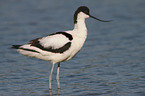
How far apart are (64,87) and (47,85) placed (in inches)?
19.2

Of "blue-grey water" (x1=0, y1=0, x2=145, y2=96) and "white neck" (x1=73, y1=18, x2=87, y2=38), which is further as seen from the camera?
"blue-grey water" (x1=0, y1=0, x2=145, y2=96)

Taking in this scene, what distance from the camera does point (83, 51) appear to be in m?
12.3

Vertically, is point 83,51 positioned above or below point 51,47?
below

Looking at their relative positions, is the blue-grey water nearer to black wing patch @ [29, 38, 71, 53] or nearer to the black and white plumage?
the black and white plumage

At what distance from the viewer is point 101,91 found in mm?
8578

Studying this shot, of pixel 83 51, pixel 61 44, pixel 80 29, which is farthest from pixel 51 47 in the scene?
pixel 83 51

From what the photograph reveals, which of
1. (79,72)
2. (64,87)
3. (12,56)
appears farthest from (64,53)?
(12,56)

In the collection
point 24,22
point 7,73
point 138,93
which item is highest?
point 24,22

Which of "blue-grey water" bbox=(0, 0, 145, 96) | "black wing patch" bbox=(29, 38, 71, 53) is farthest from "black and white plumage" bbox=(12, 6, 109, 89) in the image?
"blue-grey water" bbox=(0, 0, 145, 96)

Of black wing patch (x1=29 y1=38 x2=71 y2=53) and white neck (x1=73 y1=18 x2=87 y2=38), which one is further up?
white neck (x1=73 y1=18 x2=87 y2=38)

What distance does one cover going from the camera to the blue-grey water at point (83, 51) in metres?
8.90

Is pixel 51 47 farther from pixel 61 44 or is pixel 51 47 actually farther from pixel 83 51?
pixel 83 51

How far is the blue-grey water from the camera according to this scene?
350 inches

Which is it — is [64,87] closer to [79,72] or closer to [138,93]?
[79,72]
